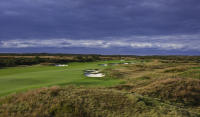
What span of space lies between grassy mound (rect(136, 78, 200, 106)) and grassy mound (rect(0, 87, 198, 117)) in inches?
168

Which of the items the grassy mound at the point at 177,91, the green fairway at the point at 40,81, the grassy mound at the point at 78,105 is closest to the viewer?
the grassy mound at the point at 78,105

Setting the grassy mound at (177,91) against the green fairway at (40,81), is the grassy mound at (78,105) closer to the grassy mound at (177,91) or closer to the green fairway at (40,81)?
the grassy mound at (177,91)

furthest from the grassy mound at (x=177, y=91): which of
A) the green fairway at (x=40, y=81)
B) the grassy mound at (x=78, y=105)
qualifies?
the green fairway at (x=40, y=81)

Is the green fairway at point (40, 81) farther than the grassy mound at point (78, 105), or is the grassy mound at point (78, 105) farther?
the green fairway at point (40, 81)

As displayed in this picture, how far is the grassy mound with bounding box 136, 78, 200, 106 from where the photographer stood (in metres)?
14.6

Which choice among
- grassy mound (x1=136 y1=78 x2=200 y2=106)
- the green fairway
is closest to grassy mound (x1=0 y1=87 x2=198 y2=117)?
grassy mound (x1=136 y1=78 x2=200 y2=106)

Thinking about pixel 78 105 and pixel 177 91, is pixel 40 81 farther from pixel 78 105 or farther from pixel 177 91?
pixel 177 91

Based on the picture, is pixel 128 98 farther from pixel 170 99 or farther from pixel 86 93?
pixel 170 99

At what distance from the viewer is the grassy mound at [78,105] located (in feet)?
29.7

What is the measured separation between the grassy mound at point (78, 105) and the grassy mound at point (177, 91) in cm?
426

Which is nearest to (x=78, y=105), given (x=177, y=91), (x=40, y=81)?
(x=177, y=91)

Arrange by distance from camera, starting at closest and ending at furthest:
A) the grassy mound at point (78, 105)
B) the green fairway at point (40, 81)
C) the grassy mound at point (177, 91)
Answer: the grassy mound at point (78, 105)
the grassy mound at point (177, 91)
the green fairway at point (40, 81)

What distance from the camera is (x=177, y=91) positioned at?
15.8 meters

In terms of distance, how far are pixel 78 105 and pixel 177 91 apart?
10736 millimetres
